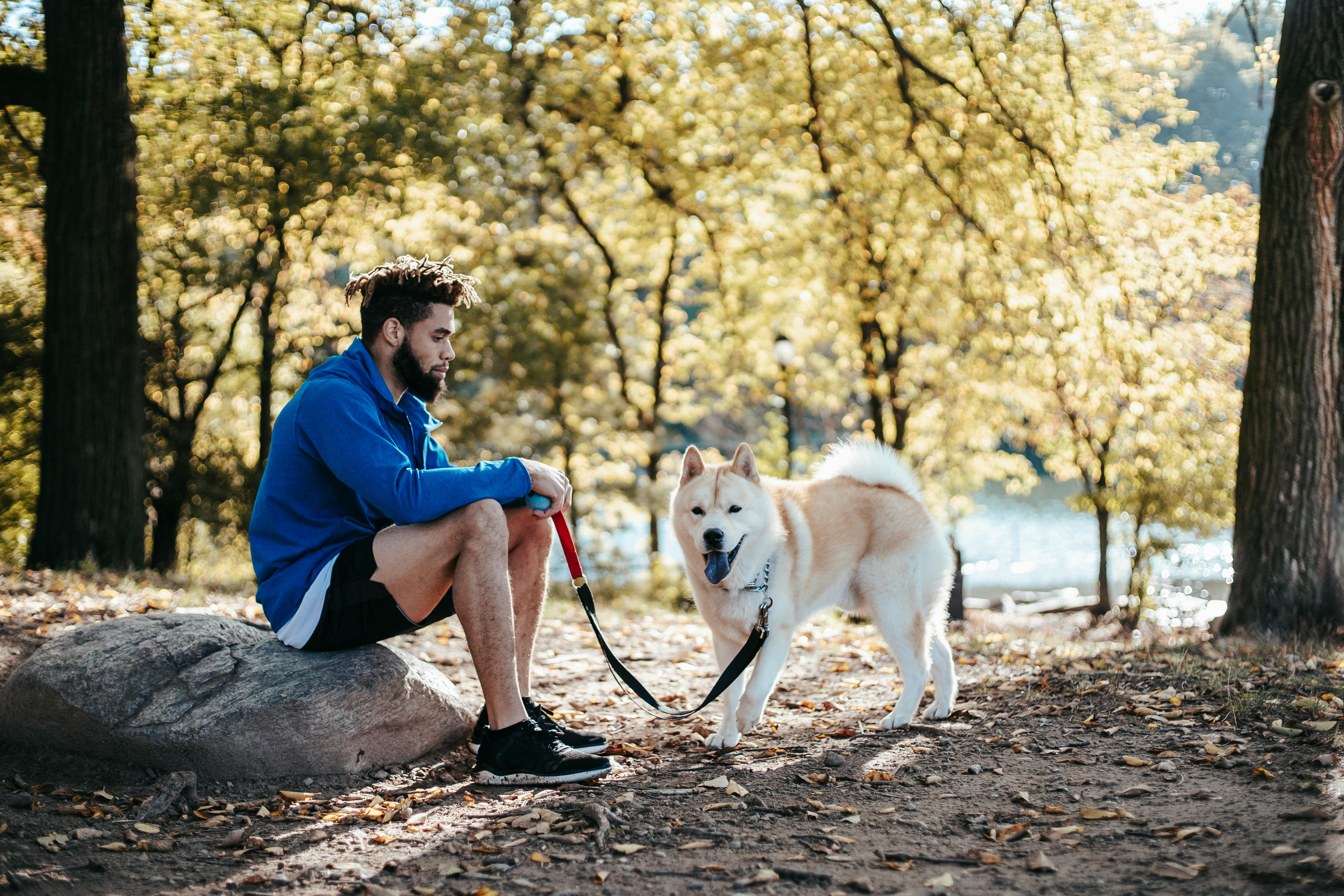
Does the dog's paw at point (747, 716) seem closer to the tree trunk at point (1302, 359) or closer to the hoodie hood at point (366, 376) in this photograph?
the hoodie hood at point (366, 376)

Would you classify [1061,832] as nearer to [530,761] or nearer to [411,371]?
[530,761]

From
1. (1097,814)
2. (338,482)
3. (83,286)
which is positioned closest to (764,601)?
(1097,814)

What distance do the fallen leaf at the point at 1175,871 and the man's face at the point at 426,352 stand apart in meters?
2.91

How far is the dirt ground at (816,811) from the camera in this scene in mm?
2484

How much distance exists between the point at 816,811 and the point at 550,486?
1513 mm

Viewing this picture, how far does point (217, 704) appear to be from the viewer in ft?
10.8

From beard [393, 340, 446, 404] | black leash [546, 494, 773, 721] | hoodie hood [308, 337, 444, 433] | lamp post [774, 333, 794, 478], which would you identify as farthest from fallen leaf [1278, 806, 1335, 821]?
lamp post [774, 333, 794, 478]

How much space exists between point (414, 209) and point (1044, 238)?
8924 mm

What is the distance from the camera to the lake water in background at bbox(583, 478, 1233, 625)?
1802 cm

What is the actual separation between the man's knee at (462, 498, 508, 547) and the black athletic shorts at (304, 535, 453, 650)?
0.26 metres

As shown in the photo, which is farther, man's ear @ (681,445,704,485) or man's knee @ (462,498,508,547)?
man's ear @ (681,445,704,485)

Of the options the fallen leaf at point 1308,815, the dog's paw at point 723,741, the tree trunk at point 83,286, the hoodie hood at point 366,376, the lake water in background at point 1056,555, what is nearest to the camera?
the fallen leaf at point 1308,815

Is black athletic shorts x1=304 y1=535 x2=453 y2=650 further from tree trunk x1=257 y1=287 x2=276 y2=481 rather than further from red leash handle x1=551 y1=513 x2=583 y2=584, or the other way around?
tree trunk x1=257 y1=287 x2=276 y2=481

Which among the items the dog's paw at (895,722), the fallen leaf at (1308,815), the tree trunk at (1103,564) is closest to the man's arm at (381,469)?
the dog's paw at (895,722)
